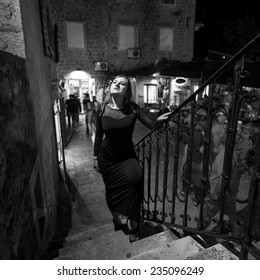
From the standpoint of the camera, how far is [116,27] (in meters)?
14.8

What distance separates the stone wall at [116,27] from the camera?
46.0 ft

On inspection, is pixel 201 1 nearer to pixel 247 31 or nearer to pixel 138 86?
pixel 247 31

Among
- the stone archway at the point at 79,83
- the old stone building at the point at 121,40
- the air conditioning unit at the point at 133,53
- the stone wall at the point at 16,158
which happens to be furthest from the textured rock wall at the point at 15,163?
the air conditioning unit at the point at 133,53

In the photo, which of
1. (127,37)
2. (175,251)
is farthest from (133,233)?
(127,37)

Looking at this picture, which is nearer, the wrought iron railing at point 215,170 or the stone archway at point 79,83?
the wrought iron railing at point 215,170

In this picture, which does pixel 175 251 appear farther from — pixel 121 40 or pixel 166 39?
pixel 166 39

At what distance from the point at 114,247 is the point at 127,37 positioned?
1519 centimetres

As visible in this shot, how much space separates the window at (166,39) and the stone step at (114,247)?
15764 mm

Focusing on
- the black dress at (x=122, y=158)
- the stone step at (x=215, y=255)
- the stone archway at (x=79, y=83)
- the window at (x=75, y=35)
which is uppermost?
the window at (x=75, y=35)

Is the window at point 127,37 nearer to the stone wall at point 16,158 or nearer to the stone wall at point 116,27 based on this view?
the stone wall at point 116,27

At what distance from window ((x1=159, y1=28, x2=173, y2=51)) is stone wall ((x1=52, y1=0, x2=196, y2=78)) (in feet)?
1.00

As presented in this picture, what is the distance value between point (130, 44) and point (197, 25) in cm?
589

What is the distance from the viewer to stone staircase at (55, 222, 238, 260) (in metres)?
1.65

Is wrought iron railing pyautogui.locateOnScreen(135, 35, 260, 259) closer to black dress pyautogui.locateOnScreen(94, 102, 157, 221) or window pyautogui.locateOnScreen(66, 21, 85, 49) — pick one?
black dress pyautogui.locateOnScreen(94, 102, 157, 221)
